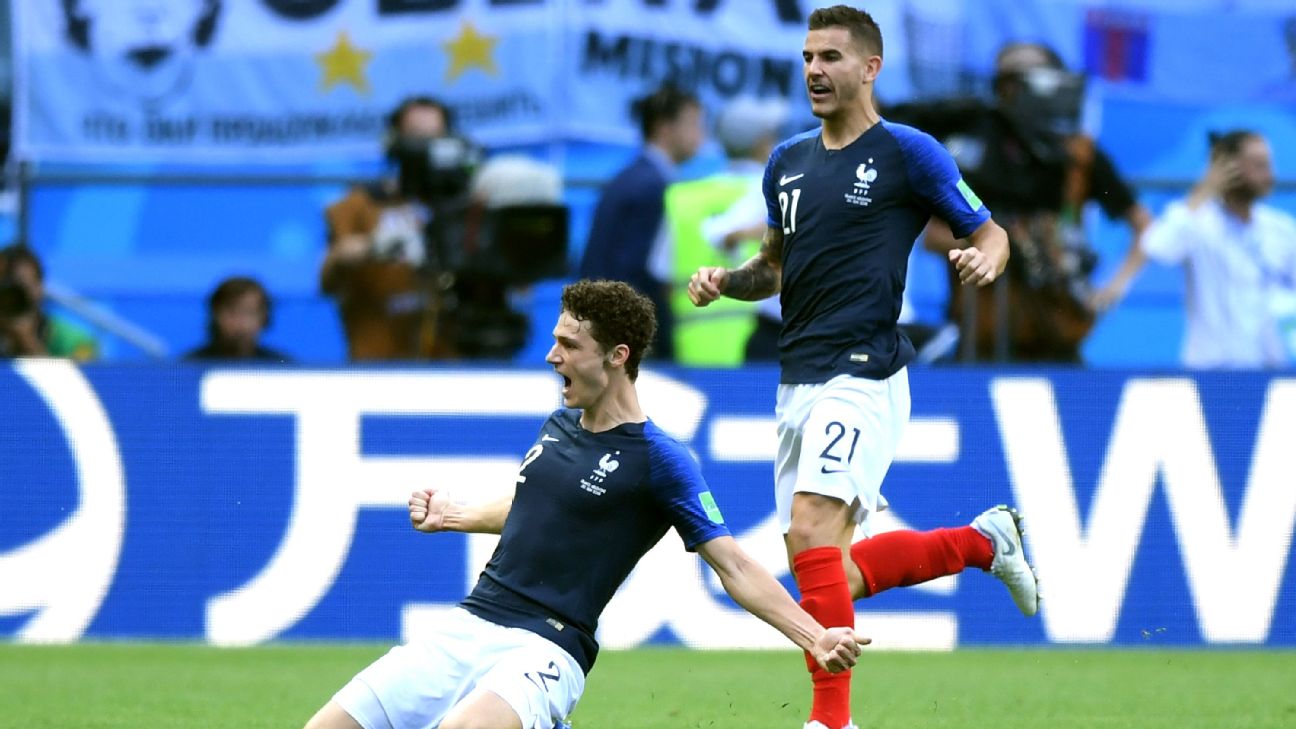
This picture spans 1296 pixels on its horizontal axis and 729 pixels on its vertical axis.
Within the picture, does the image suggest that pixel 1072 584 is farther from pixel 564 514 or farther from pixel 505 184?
pixel 564 514

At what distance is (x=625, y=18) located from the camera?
465 inches

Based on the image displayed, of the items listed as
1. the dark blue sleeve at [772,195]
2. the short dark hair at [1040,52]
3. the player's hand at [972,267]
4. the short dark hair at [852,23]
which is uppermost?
the short dark hair at [852,23]

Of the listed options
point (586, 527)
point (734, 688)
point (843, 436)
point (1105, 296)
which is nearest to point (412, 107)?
point (1105, 296)

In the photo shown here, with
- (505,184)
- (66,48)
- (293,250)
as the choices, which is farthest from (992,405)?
(66,48)

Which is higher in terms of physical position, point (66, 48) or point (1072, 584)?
point (66, 48)

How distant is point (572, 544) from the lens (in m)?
5.40

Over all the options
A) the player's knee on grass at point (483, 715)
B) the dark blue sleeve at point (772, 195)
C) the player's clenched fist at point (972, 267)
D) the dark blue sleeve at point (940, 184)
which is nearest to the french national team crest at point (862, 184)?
the dark blue sleeve at point (940, 184)

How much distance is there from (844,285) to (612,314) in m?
1.13

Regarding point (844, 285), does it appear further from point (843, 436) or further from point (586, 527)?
point (586, 527)

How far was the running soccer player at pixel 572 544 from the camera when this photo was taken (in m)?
5.21

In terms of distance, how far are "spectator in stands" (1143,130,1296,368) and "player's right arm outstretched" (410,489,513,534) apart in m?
6.02

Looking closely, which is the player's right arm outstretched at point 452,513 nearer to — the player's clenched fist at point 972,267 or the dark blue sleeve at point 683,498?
the dark blue sleeve at point 683,498

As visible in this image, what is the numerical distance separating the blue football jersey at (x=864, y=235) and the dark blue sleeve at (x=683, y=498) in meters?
1.03

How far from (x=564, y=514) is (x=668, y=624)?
4.11m
